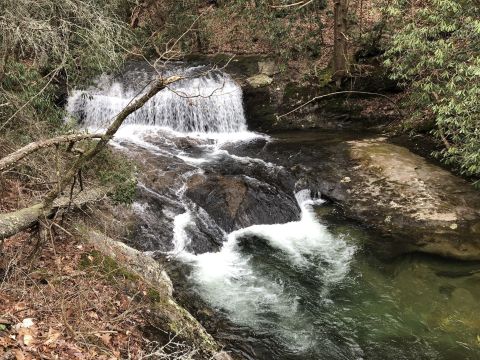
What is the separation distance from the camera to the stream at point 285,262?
594 centimetres

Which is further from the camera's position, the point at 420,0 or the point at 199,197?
the point at 420,0

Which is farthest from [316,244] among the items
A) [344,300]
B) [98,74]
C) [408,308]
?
[98,74]

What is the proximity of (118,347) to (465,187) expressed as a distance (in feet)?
27.3

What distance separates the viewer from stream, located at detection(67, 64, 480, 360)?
234 inches

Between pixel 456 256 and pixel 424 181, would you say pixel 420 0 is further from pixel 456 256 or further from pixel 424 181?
pixel 456 256

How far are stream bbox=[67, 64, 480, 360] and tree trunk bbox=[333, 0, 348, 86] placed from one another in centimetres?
258

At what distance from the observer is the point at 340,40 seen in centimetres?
1329

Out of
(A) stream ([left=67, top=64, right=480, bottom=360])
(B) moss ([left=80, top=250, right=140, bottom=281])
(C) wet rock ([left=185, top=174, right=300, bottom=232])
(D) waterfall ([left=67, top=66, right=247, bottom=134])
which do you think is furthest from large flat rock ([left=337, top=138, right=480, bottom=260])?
(B) moss ([left=80, top=250, right=140, bottom=281])

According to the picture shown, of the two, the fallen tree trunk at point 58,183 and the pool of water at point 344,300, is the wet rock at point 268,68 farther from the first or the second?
the fallen tree trunk at point 58,183

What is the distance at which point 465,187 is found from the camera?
9219 millimetres

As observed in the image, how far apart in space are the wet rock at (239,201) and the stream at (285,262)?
0.03 meters

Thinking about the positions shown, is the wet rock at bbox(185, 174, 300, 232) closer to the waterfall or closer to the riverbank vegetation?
the riverbank vegetation

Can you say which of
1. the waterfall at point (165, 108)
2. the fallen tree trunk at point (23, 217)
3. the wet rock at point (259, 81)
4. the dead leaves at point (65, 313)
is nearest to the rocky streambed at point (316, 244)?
the dead leaves at point (65, 313)

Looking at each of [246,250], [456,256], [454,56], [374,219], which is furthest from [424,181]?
[246,250]
